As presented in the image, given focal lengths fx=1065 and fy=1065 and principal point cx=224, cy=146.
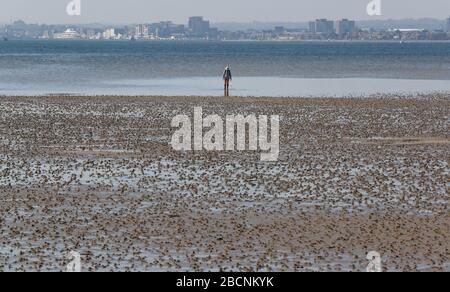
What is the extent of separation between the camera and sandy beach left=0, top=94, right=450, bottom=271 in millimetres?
17984

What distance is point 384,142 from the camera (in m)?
34.3

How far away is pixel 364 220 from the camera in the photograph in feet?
69.5

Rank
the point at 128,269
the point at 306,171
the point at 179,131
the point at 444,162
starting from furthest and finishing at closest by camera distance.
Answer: the point at 179,131 < the point at 444,162 < the point at 306,171 < the point at 128,269

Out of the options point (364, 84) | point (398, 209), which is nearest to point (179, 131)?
point (398, 209)

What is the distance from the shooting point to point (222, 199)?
23.5 metres

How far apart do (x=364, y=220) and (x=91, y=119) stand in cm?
2255

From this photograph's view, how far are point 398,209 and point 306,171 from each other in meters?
5.53

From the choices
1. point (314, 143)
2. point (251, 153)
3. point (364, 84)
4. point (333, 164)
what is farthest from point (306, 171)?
point (364, 84)

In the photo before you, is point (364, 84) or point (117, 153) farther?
point (364, 84)

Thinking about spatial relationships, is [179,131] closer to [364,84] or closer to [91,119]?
[91,119]

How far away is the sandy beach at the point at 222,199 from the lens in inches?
708

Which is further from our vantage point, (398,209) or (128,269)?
(398,209)

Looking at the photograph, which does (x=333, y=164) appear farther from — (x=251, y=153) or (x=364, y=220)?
(x=364, y=220)
